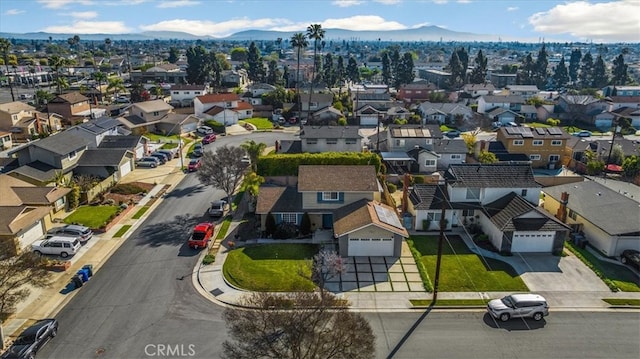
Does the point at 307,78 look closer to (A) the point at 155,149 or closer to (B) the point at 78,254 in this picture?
(A) the point at 155,149

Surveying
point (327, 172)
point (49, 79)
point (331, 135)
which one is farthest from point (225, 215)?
point (49, 79)

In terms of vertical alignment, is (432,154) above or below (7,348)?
above

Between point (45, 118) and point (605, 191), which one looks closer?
point (605, 191)

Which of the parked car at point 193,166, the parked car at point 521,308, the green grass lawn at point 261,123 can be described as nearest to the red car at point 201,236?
the parked car at point 193,166

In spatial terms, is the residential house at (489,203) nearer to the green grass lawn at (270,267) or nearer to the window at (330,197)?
the window at (330,197)

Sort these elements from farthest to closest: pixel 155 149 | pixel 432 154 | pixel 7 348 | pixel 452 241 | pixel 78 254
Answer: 1. pixel 155 149
2. pixel 432 154
3. pixel 452 241
4. pixel 78 254
5. pixel 7 348

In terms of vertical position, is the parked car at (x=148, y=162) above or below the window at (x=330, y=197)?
below

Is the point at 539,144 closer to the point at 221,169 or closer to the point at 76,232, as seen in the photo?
the point at 221,169
